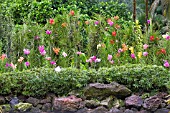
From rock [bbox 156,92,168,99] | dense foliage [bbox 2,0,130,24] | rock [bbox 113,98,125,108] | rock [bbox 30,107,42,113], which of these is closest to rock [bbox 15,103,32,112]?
rock [bbox 30,107,42,113]

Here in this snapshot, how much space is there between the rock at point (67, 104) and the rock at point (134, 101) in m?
0.54

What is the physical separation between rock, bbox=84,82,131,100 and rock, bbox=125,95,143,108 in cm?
13

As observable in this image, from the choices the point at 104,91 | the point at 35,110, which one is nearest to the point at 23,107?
the point at 35,110

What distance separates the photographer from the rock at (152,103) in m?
4.62

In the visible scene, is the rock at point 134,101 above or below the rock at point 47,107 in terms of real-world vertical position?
above

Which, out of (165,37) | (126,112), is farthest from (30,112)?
(165,37)

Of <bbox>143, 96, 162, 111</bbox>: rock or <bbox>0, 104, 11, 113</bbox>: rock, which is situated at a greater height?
<bbox>143, 96, 162, 111</bbox>: rock

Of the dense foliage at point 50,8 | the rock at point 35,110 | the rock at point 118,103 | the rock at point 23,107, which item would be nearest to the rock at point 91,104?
the rock at point 118,103

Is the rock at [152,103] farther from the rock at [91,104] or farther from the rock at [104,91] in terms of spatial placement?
the rock at [91,104]

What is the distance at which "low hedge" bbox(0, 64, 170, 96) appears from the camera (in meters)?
4.94

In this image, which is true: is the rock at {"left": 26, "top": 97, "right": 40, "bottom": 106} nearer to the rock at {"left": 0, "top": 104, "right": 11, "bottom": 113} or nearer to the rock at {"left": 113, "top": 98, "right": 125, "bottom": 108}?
the rock at {"left": 0, "top": 104, "right": 11, "bottom": 113}

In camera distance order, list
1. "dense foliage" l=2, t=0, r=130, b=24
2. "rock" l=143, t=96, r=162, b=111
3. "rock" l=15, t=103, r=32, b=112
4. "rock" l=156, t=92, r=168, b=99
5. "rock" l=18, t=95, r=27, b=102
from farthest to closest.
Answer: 1. "dense foliage" l=2, t=0, r=130, b=24
2. "rock" l=18, t=95, r=27, b=102
3. "rock" l=15, t=103, r=32, b=112
4. "rock" l=156, t=92, r=168, b=99
5. "rock" l=143, t=96, r=162, b=111

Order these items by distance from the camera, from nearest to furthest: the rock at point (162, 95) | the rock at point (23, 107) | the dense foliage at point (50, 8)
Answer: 1. the rock at point (162, 95)
2. the rock at point (23, 107)
3. the dense foliage at point (50, 8)

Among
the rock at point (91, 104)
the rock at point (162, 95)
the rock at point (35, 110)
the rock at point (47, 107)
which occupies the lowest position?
the rock at point (35, 110)
